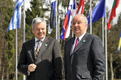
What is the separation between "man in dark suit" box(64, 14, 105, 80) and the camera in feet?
10.9

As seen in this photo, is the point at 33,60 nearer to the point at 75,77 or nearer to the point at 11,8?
the point at 75,77

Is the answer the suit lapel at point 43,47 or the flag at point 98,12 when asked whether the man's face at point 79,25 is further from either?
the flag at point 98,12

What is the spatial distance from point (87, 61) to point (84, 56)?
80 millimetres

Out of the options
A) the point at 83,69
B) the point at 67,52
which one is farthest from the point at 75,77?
the point at 67,52

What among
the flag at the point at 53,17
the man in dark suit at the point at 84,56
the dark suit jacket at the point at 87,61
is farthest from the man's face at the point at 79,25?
the flag at the point at 53,17

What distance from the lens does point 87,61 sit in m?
3.40

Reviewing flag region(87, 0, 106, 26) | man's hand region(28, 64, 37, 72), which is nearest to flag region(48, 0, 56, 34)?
flag region(87, 0, 106, 26)

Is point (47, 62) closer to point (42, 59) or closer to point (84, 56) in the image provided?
point (42, 59)

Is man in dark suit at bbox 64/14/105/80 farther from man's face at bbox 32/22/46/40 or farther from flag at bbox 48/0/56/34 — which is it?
flag at bbox 48/0/56/34

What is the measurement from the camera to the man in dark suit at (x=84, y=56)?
10.9ft

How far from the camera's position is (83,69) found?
133 inches

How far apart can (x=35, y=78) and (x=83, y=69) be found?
82cm

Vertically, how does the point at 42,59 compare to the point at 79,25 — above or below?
below

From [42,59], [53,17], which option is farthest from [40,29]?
[53,17]
